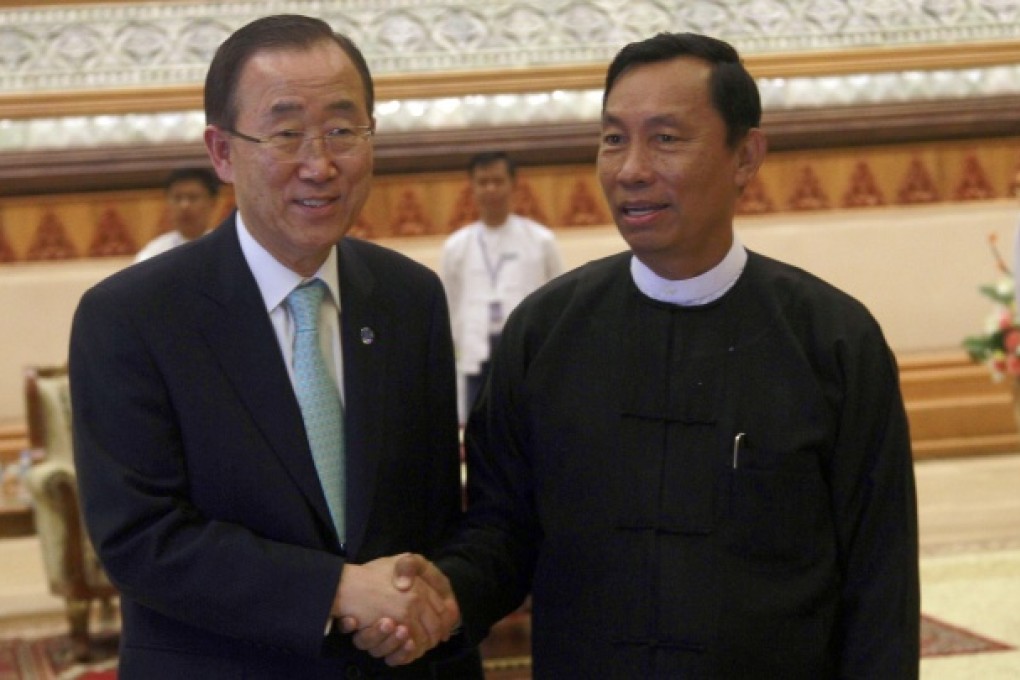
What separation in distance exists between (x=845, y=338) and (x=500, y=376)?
533 mm

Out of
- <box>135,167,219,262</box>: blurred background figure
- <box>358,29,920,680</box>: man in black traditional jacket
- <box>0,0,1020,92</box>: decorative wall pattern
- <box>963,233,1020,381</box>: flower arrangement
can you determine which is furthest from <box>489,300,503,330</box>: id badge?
<box>358,29,920,680</box>: man in black traditional jacket

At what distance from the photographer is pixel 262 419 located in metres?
2.31

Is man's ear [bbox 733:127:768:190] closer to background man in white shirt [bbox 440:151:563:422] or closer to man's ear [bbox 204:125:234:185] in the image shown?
man's ear [bbox 204:125:234:185]

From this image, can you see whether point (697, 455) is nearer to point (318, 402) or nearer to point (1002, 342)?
point (318, 402)

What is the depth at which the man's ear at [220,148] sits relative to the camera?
238 cm

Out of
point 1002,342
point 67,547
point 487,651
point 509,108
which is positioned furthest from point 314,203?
point 509,108

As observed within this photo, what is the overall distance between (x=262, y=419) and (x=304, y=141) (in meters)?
0.40

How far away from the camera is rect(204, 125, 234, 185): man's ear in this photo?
238cm

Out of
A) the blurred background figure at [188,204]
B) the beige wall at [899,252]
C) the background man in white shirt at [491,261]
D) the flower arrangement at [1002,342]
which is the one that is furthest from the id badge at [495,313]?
the flower arrangement at [1002,342]

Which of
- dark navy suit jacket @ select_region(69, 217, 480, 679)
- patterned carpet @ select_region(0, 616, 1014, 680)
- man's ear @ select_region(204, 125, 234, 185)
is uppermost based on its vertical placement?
man's ear @ select_region(204, 125, 234, 185)

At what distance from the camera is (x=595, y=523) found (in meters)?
2.43

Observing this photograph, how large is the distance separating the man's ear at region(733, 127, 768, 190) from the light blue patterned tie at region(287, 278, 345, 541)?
661 mm

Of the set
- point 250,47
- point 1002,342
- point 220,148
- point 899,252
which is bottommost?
point 899,252

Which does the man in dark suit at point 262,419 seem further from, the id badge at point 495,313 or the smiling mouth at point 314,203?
the id badge at point 495,313
